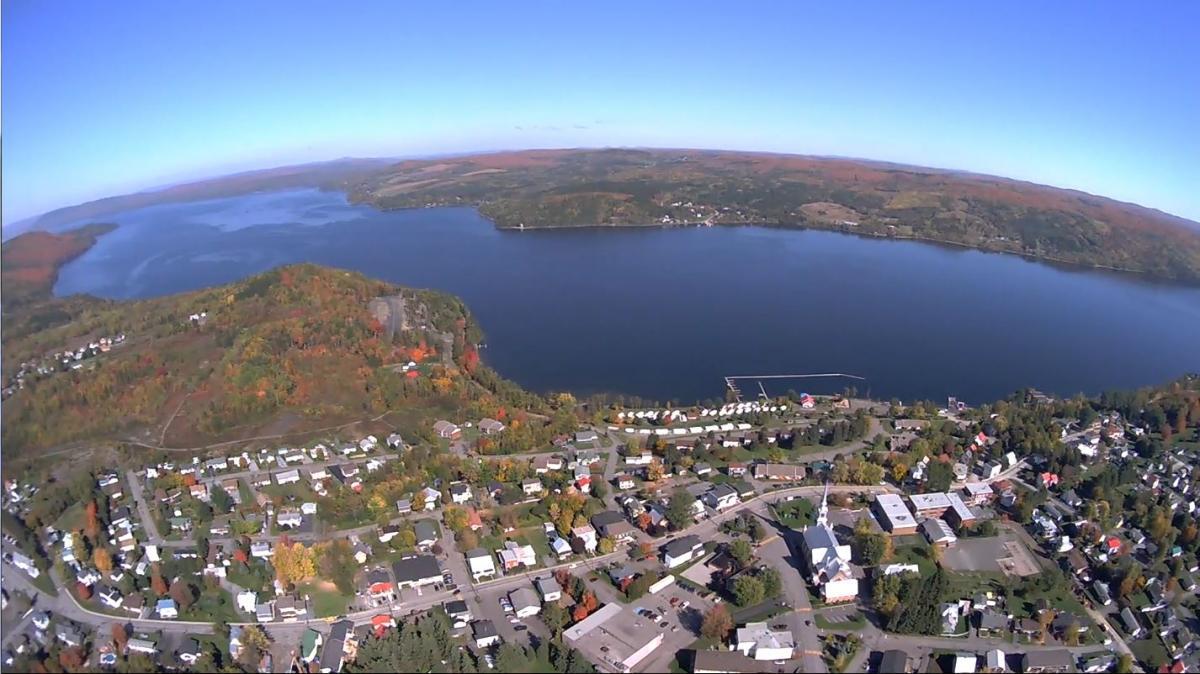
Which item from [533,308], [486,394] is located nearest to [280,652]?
[486,394]

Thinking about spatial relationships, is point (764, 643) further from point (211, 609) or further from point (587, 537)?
point (211, 609)

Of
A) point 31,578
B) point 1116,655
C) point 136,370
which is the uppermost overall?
point 136,370

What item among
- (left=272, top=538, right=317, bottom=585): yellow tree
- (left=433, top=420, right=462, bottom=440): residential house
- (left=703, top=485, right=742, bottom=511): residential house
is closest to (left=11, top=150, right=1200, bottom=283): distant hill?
(left=433, top=420, right=462, bottom=440): residential house

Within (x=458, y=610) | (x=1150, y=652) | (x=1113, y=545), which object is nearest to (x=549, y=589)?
(x=458, y=610)

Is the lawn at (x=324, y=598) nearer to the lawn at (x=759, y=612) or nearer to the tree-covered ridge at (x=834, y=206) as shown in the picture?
the lawn at (x=759, y=612)

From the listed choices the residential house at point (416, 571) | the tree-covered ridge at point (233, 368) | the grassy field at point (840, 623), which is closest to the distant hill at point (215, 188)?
the tree-covered ridge at point (233, 368)

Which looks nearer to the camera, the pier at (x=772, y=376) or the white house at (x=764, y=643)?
the white house at (x=764, y=643)

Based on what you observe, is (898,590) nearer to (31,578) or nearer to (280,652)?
(280,652)
